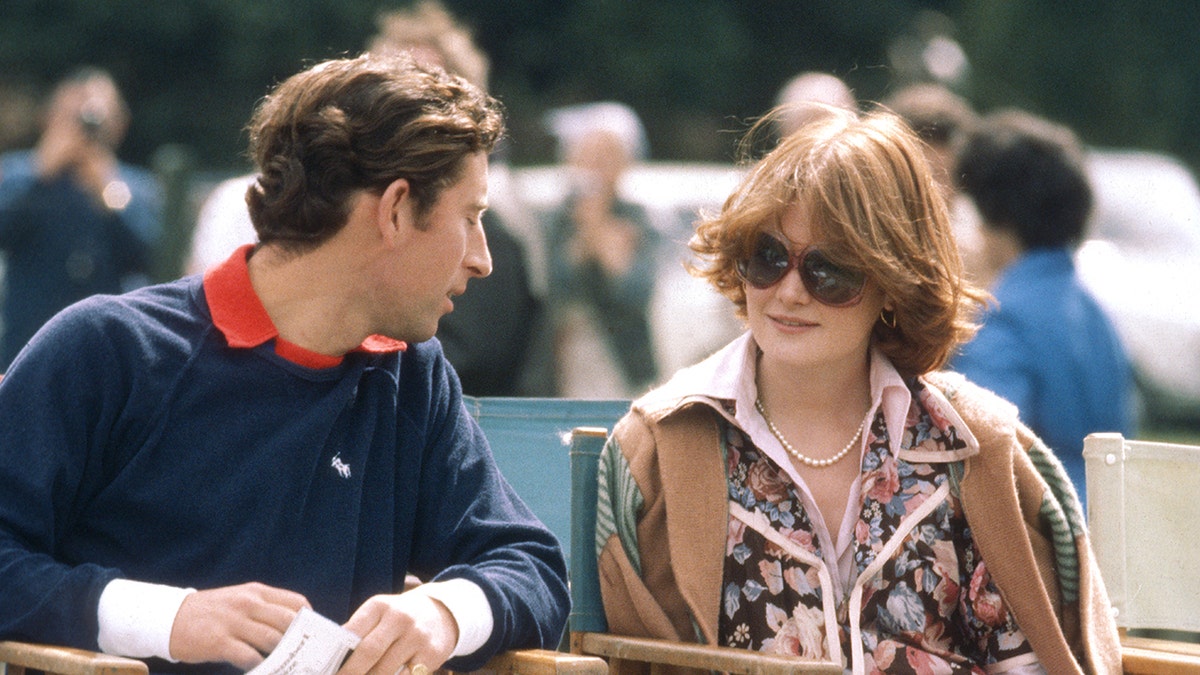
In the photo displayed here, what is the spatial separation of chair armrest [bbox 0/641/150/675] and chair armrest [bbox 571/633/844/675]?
86 centimetres

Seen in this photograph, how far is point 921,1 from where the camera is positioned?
23.8 m

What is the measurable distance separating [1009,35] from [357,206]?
A: 17.4m

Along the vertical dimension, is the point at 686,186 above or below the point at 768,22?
below

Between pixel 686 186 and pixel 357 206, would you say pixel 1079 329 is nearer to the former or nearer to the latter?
pixel 357 206

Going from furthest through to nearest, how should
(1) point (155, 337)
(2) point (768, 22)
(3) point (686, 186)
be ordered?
(2) point (768, 22) < (3) point (686, 186) < (1) point (155, 337)

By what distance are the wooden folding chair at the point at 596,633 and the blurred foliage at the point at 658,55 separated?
1527 cm

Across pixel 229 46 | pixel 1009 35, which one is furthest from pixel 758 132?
pixel 229 46

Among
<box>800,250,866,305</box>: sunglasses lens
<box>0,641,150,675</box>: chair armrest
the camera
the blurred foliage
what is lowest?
<box>0,641,150,675</box>: chair armrest

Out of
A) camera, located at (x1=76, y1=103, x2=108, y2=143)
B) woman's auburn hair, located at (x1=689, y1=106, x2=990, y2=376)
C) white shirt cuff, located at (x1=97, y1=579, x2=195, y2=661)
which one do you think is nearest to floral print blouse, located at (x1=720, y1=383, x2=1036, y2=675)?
woman's auburn hair, located at (x1=689, y1=106, x2=990, y2=376)

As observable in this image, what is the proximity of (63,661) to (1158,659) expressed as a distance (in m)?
2.00

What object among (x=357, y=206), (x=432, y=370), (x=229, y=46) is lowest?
(x=432, y=370)

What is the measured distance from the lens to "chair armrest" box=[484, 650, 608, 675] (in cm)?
268

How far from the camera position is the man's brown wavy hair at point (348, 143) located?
111 inches

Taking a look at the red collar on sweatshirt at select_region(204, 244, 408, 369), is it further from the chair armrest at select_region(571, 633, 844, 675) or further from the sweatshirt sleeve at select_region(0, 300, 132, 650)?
the chair armrest at select_region(571, 633, 844, 675)
